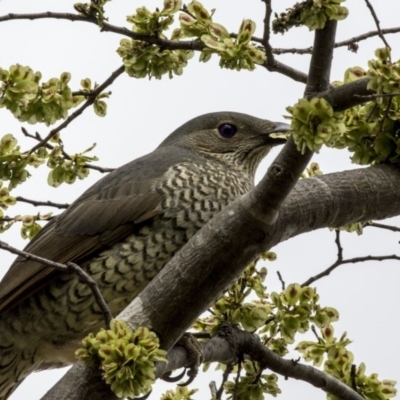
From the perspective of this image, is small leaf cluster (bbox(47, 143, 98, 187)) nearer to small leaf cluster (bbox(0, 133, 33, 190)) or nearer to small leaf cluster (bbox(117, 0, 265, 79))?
small leaf cluster (bbox(0, 133, 33, 190))

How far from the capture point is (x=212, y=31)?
3.77 m

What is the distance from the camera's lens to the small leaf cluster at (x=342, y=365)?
4070 millimetres

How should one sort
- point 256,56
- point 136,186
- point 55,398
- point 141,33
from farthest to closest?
point 136,186, point 141,33, point 256,56, point 55,398

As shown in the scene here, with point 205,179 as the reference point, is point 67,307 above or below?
below

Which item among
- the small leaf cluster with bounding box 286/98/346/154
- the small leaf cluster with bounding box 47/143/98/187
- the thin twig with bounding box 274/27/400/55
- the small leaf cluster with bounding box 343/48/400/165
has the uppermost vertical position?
the thin twig with bounding box 274/27/400/55

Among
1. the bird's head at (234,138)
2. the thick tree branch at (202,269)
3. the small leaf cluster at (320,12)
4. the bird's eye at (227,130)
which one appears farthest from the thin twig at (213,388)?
the bird's eye at (227,130)

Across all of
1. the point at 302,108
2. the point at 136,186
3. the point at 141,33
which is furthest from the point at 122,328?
the point at 136,186

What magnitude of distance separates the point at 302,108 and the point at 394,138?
1212 millimetres

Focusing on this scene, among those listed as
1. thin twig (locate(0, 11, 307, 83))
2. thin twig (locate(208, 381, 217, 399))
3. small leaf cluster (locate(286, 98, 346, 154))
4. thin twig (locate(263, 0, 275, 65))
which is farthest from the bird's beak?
small leaf cluster (locate(286, 98, 346, 154))

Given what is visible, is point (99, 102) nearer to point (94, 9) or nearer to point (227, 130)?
point (94, 9)

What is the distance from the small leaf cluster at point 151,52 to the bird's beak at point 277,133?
1.44 meters

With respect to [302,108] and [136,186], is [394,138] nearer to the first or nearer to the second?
[302,108]

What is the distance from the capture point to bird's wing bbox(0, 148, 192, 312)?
186 inches

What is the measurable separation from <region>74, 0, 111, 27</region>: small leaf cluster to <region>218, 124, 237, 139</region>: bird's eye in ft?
6.32
